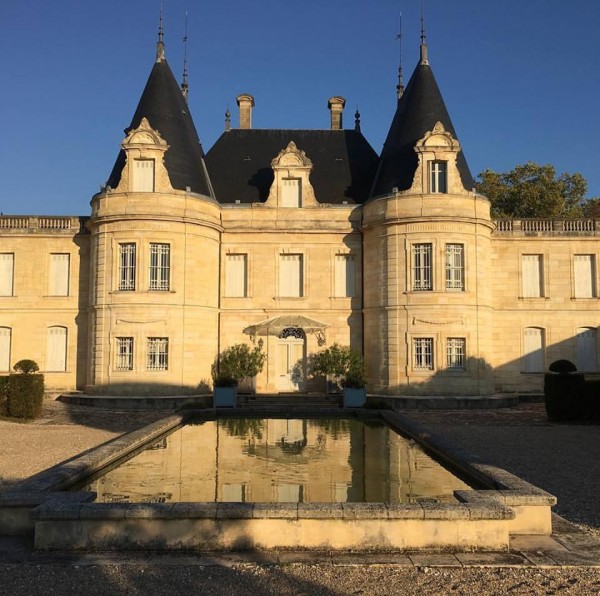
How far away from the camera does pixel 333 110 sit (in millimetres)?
26844

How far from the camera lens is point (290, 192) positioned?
74.5ft

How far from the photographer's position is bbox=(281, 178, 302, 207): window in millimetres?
22672

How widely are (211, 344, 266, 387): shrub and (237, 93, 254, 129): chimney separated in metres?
10.8

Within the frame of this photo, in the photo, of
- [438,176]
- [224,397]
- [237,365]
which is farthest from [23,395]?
[438,176]

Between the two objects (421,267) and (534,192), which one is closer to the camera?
(421,267)

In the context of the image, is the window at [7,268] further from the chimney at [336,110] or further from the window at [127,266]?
the chimney at [336,110]

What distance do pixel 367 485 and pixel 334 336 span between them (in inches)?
556

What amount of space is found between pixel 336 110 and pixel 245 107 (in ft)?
12.9

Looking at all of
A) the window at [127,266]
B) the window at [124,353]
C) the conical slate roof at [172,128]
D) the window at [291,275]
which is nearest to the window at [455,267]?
the window at [291,275]

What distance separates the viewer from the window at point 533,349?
22875 mm

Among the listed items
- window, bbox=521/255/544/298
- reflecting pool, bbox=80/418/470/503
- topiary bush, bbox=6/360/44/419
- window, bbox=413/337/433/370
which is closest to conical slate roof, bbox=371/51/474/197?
window, bbox=521/255/544/298

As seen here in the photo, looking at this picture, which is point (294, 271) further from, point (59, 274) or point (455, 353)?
point (59, 274)

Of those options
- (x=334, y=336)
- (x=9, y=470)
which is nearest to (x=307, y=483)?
(x=9, y=470)

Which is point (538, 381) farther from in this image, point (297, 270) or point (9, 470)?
point (9, 470)
